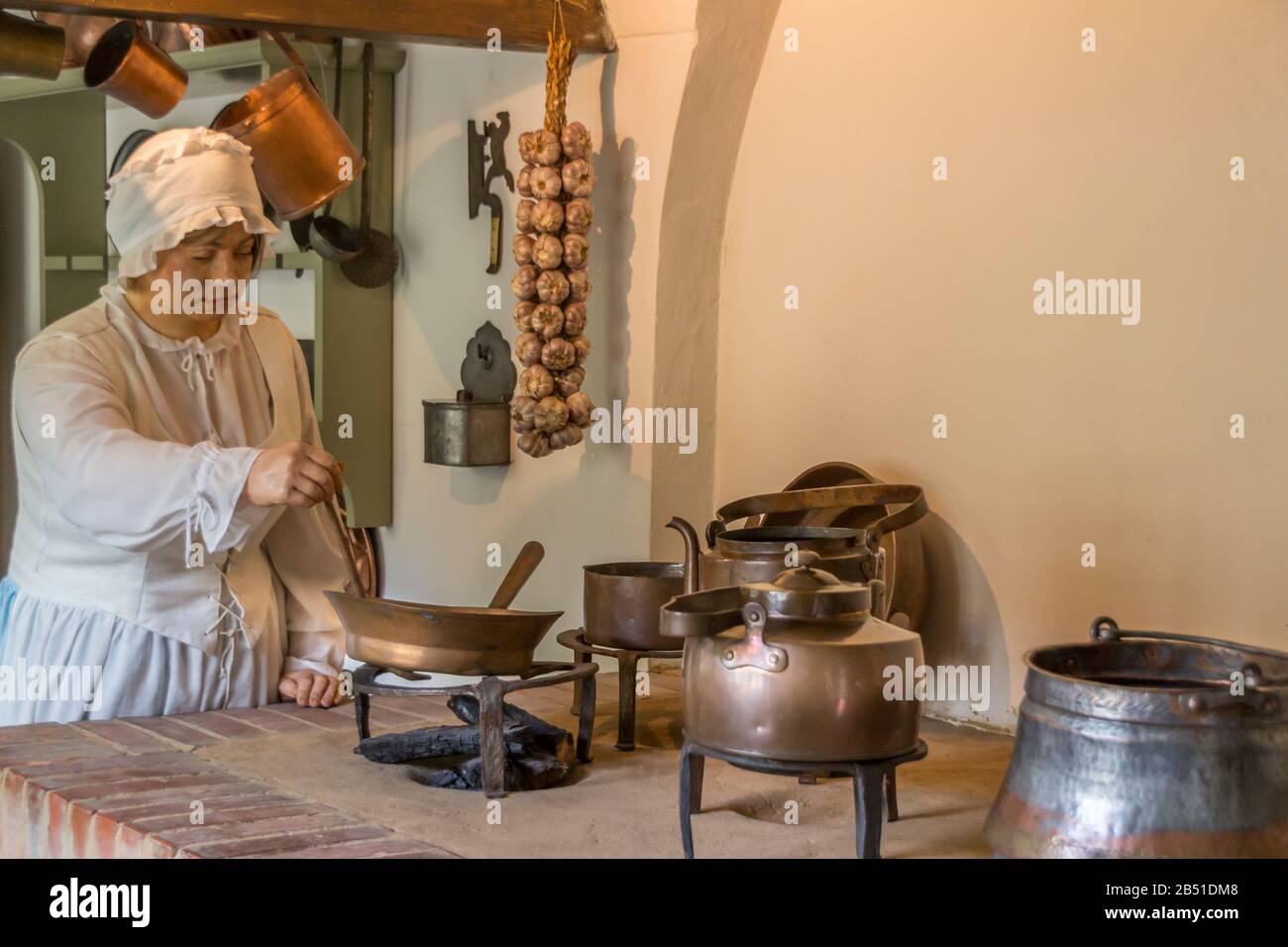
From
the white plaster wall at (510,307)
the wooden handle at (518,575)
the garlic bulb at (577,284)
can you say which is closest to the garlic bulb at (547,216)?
the garlic bulb at (577,284)

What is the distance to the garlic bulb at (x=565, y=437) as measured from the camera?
326 centimetres

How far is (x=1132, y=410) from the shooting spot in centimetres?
260

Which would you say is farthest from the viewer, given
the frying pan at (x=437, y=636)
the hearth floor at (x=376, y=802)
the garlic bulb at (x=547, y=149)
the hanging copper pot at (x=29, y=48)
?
the garlic bulb at (x=547, y=149)

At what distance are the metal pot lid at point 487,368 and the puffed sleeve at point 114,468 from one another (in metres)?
1.21

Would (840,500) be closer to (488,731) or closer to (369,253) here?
(488,731)

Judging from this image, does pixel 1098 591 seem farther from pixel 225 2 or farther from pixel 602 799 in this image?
pixel 225 2

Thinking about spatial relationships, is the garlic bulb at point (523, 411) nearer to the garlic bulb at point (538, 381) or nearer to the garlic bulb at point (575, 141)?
the garlic bulb at point (538, 381)

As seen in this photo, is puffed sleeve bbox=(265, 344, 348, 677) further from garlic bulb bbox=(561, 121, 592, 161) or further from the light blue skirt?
garlic bulb bbox=(561, 121, 592, 161)

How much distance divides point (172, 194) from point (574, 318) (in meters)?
0.91

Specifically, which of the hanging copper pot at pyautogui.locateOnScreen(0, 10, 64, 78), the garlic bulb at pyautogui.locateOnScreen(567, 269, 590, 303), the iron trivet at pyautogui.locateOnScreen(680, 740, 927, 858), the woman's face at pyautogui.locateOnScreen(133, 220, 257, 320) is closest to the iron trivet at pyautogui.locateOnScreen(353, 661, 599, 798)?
the iron trivet at pyautogui.locateOnScreen(680, 740, 927, 858)

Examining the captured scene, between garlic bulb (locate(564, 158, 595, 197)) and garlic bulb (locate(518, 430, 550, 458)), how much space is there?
1.77 feet

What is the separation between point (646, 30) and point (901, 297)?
862 millimetres

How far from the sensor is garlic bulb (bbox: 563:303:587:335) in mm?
3225
